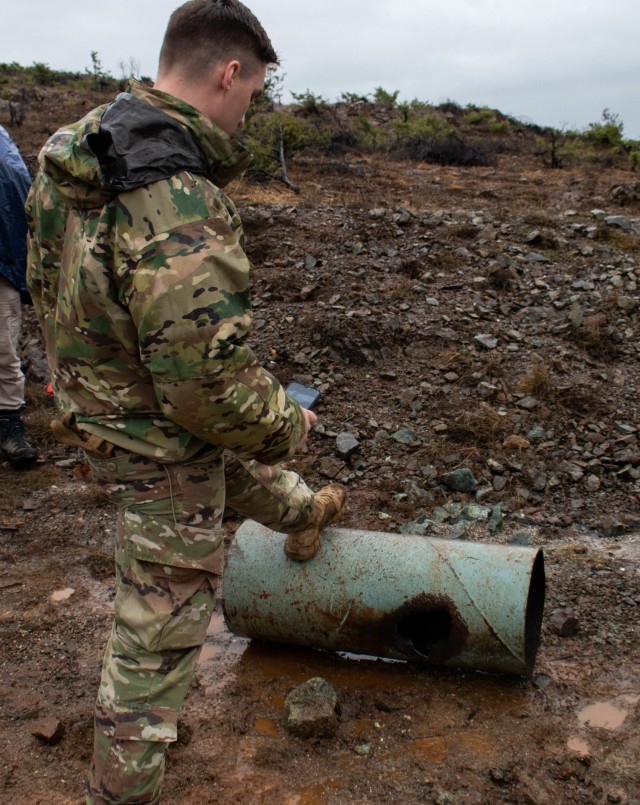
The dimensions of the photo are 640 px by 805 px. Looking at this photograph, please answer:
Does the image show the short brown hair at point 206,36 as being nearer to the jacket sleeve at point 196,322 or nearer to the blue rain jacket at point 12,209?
the jacket sleeve at point 196,322

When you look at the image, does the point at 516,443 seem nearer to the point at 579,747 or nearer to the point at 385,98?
the point at 579,747

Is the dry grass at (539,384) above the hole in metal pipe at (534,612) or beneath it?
above

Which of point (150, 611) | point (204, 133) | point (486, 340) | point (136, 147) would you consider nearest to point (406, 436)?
point (486, 340)

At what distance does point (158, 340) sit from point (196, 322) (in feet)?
0.30

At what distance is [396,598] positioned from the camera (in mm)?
2736

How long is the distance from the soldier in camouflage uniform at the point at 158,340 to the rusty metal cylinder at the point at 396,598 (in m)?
0.85

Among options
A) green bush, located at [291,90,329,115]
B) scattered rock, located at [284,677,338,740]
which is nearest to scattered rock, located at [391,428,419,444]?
scattered rock, located at [284,677,338,740]

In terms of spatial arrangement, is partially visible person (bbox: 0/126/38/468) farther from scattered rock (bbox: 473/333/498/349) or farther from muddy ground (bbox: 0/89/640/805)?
scattered rock (bbox: 473/333/498/349)

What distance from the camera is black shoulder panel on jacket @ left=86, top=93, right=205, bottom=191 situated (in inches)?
64.6

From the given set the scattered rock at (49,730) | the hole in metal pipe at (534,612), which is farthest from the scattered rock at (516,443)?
the scattered rock at (49,730)

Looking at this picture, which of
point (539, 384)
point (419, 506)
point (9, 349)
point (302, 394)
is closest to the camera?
point (302, 394)

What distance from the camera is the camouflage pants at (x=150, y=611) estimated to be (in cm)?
191

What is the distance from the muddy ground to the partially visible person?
197mm

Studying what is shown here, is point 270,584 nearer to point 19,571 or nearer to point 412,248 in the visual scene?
point 19,571
